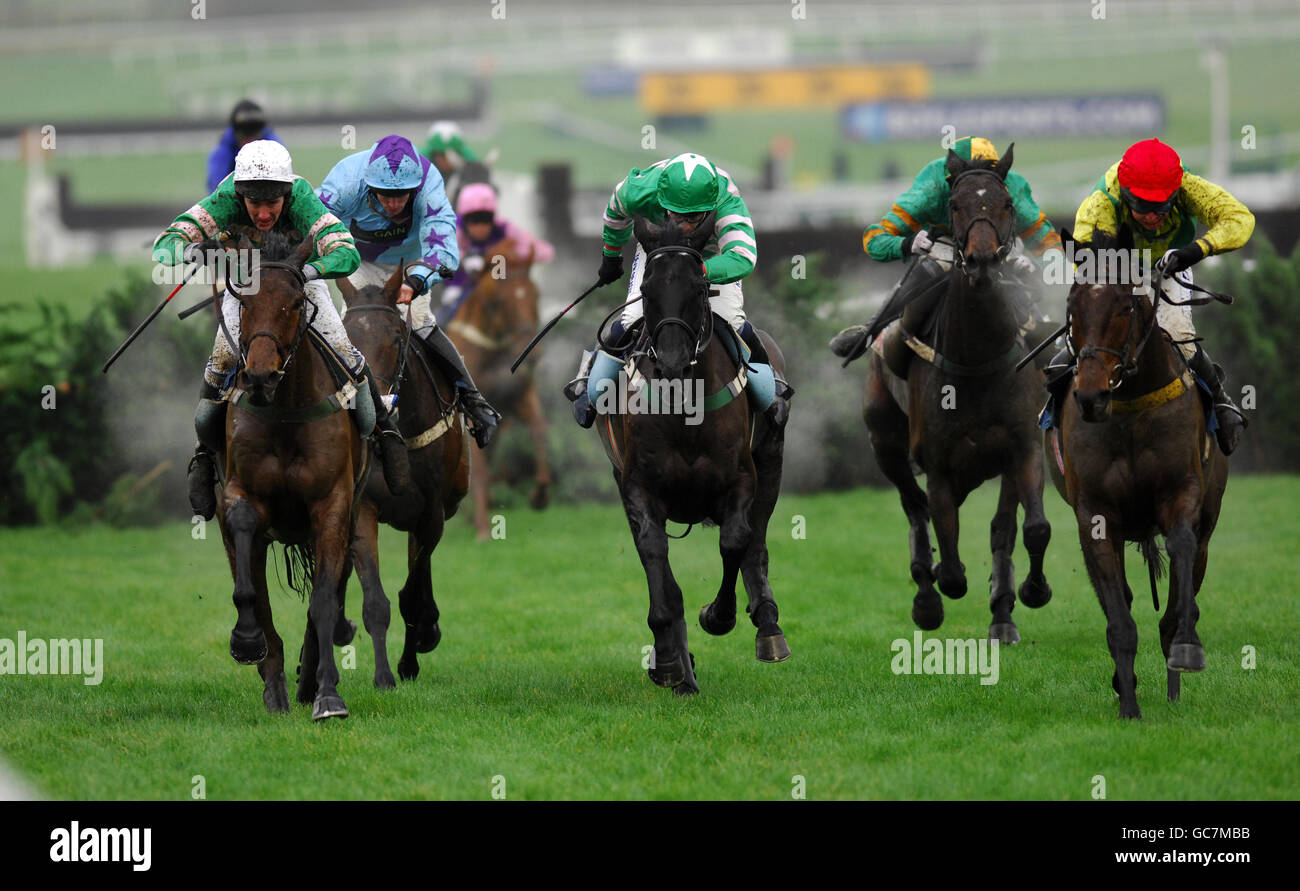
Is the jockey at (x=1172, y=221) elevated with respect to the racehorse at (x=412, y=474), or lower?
elevated

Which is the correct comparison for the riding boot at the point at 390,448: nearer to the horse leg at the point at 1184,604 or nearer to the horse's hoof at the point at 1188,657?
the horse leg at the point at 1184,604

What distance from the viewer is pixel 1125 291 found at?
730 centimetres

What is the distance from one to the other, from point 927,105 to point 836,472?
3464 centimetres

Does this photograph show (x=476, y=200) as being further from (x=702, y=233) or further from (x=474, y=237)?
(x=702, y=233)

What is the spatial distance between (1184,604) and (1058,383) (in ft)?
4.11

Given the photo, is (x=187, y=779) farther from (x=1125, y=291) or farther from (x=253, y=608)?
(x=1125, y=291)

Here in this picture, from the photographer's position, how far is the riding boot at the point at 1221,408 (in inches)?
316

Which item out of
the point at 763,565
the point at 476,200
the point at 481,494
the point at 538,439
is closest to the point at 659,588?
the point at 763,565

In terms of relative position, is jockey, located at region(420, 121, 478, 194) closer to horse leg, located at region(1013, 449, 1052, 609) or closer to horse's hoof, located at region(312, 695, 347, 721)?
horse leg, located at region(1013, 449, 1052, 609)

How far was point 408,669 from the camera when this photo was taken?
9.49 m

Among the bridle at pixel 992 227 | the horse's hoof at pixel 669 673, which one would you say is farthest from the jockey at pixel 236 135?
the horse's hoof at pixel 669 673

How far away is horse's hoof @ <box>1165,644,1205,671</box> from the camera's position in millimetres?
7430

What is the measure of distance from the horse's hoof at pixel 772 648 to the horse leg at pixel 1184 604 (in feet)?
6.11
